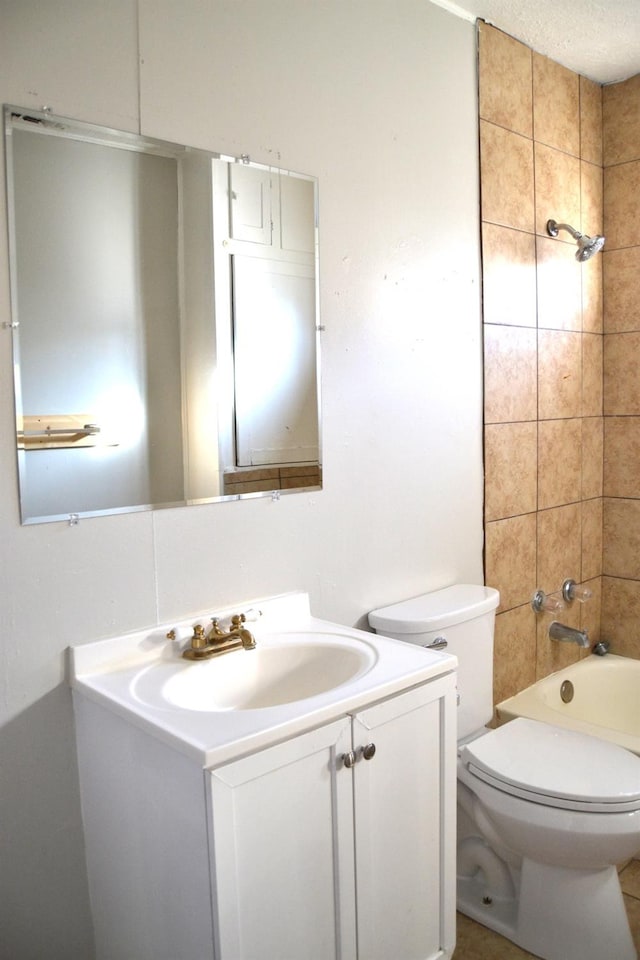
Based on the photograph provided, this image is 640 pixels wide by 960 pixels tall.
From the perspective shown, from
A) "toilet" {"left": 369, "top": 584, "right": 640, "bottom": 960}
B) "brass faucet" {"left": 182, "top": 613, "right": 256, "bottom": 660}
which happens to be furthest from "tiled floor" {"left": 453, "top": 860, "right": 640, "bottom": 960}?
"brass faucet" {"left": 182, "top": 613, "right": 256, "bottom": 660}

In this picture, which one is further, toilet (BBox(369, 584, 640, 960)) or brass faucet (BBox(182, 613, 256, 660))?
toilet (BBox(369, 584, 640, 960))

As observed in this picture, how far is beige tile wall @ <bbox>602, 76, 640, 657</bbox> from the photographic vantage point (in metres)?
2.79

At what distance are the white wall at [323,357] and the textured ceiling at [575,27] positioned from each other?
11 cm

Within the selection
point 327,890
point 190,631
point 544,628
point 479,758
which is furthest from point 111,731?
point 544,628

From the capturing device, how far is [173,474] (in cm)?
161

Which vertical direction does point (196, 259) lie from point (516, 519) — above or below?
above

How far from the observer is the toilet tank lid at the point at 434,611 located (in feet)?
6.37

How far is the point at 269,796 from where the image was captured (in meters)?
1.24

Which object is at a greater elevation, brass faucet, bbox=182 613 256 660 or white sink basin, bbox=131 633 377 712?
brass faucet, bbox=182 613 256 660

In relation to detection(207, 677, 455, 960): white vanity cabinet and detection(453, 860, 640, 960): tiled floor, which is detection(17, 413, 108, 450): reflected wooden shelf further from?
detection(453, 860, 640, 960): tiled floor

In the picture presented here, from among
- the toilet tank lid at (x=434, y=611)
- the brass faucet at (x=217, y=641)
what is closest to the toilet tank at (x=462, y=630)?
the toilet tank lid at (x=434, y=611)

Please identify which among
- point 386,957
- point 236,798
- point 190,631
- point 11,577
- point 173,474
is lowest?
point 386,957

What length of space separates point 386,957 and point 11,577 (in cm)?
101

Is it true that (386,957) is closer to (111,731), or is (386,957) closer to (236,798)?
(236,798)
